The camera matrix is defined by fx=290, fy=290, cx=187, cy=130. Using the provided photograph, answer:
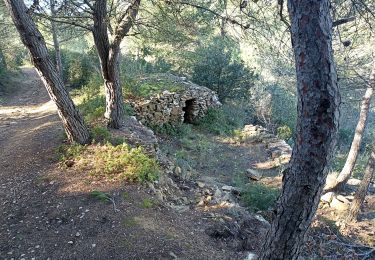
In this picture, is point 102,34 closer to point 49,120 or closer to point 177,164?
point 177,164

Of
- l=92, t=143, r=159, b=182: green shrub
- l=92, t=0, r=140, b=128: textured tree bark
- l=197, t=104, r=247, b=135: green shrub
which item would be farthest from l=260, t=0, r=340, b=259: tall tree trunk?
l=197, t=104, r=247, b=135: green shrub

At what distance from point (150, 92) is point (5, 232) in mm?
6114

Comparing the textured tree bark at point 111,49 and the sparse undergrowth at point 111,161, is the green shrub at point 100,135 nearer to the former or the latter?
the sparse undergrowth at point 111,161

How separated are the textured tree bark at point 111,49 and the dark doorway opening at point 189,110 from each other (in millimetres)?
4304

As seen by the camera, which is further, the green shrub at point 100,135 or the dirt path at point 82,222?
the green shrub at point 100,135

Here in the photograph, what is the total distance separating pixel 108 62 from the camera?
18.2 feet

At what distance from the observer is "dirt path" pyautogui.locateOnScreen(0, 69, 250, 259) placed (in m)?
3.25

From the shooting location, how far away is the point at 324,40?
161cm

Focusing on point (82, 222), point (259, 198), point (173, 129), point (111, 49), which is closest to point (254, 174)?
point (259, 198)

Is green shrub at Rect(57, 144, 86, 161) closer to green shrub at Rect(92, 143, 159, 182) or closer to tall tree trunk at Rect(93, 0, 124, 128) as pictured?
green shrub at Rect(92, 143, 159, 182)

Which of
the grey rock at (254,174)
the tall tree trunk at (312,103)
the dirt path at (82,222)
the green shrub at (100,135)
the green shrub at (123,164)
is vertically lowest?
the grey rock at (254,174)

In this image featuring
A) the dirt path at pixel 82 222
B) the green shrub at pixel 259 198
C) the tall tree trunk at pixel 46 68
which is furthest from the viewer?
the green shrub at pixel 259 198

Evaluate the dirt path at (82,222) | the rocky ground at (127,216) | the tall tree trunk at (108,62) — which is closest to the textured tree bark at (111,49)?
the tall tree trunk at (108,62)

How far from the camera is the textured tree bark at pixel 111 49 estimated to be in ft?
16.2
